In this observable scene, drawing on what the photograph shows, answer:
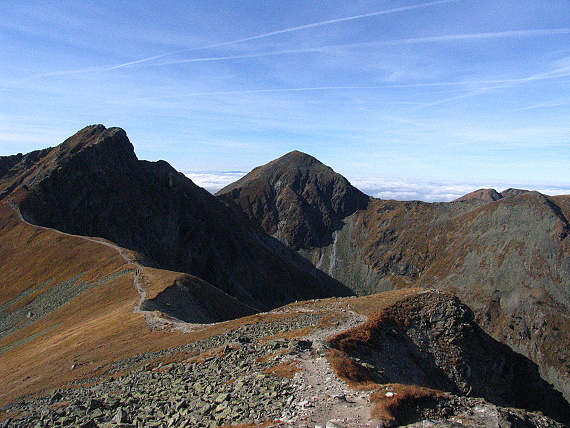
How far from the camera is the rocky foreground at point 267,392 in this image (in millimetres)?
19375

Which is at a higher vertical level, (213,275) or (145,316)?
(145,316)

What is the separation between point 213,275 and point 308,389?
15133 cm

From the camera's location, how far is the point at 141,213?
16038cm

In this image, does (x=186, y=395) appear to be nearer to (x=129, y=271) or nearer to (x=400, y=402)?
(x=400, y=402)

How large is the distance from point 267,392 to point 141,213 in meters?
151

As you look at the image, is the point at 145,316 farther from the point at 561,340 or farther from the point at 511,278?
the point at 511,278

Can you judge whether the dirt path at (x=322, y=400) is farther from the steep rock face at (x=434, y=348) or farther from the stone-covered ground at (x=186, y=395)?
the steep rock face at (x=434, y=348)

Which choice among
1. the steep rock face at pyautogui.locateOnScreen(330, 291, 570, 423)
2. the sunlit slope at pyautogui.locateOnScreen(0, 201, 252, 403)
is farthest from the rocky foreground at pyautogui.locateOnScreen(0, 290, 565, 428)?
the sunlit slope at pyautogui.locateOnScreen(0, 201, 252, 403)

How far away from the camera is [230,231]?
7717 inches

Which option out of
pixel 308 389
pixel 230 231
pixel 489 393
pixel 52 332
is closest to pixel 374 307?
pixel 489 393

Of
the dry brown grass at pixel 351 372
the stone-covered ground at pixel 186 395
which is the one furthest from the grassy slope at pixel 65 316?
the dry brown grass at pixel 351 372

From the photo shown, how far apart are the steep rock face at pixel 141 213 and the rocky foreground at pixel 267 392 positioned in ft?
403

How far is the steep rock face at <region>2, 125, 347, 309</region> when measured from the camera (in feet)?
470

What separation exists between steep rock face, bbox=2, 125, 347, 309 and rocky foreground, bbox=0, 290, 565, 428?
403ft
